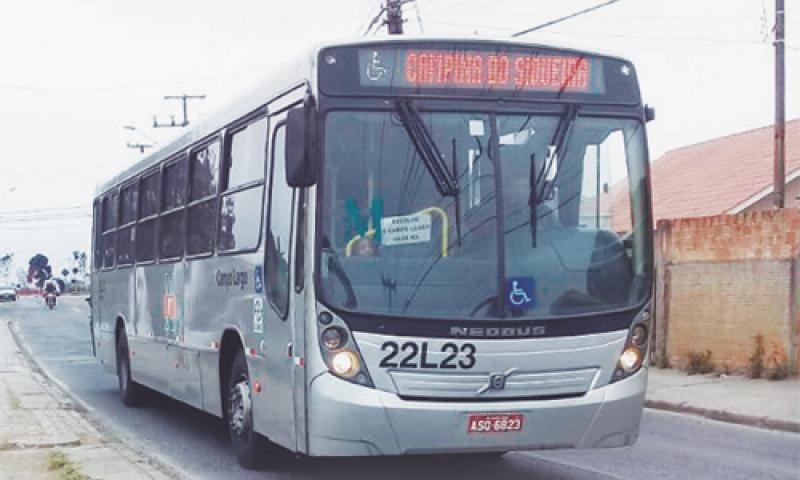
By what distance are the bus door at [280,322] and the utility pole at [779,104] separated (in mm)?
16514

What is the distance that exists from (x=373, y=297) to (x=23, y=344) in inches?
1123

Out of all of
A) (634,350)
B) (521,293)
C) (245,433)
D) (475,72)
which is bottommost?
(245,433)

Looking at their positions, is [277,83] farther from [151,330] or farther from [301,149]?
[151,330]

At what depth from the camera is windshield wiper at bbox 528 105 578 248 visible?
813 centimetres

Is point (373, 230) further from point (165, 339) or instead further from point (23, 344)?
point (23, 344)

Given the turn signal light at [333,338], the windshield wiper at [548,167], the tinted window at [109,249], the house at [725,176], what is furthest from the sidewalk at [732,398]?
the house at [725,176]

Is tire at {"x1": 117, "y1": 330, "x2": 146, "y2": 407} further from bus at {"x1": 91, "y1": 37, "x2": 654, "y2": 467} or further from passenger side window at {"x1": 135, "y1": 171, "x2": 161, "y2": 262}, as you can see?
bus at {"x1": 91, "y1": 37, "x2": 654, "y2": 467}

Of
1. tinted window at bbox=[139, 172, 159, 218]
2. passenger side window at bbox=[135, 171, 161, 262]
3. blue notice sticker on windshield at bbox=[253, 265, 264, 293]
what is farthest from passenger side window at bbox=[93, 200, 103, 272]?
blue notice sticker on windshield at bbox=[253, 265, 264, 293]

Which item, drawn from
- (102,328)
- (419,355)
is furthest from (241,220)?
(102,328)

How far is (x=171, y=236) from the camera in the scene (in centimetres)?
1259

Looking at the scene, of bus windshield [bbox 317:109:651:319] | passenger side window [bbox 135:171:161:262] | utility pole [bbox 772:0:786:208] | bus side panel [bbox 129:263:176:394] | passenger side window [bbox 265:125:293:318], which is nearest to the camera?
bus windshield [bbox 317:109:651:319]

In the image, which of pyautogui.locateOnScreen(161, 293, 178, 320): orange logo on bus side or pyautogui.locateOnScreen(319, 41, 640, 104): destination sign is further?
pyautogui.locateOnScreen(161, 293, 178, 320): orange logo on bus side

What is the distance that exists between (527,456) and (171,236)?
172 inches

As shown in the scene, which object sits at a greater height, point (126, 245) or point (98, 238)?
point (98, 238)
